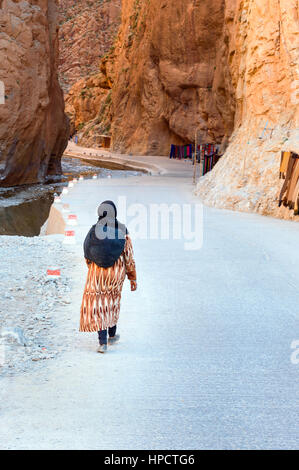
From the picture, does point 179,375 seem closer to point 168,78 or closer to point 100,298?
point 100,298

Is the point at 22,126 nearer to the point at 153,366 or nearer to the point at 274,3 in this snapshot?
the point at 274,3

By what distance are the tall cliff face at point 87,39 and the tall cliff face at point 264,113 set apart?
79621mm

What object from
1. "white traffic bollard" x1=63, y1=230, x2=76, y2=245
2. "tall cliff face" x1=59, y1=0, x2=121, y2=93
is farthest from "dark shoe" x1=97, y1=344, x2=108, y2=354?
"tall cliff face" x1=59, y1=0, x2=121, y2=93

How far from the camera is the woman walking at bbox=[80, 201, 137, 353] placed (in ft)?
17.4

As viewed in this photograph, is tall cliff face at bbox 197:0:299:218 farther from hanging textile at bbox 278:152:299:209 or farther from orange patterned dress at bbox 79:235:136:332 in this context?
orange patterned dress at bbox 79:235:136:332

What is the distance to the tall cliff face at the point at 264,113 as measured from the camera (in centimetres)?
1555

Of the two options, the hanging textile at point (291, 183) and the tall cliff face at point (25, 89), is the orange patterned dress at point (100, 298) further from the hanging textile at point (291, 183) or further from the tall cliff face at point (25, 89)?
the tall cliff face at point (25, 89)

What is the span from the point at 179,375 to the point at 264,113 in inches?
516

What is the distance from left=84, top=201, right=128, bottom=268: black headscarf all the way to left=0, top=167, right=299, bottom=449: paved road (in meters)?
0.85

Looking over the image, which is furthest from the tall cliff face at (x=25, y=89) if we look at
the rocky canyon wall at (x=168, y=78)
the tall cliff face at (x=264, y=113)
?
the tall cliff face at (x=264, y=113)

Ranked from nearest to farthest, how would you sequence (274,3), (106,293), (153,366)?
(153,366)
(106,293)
(274,3)
